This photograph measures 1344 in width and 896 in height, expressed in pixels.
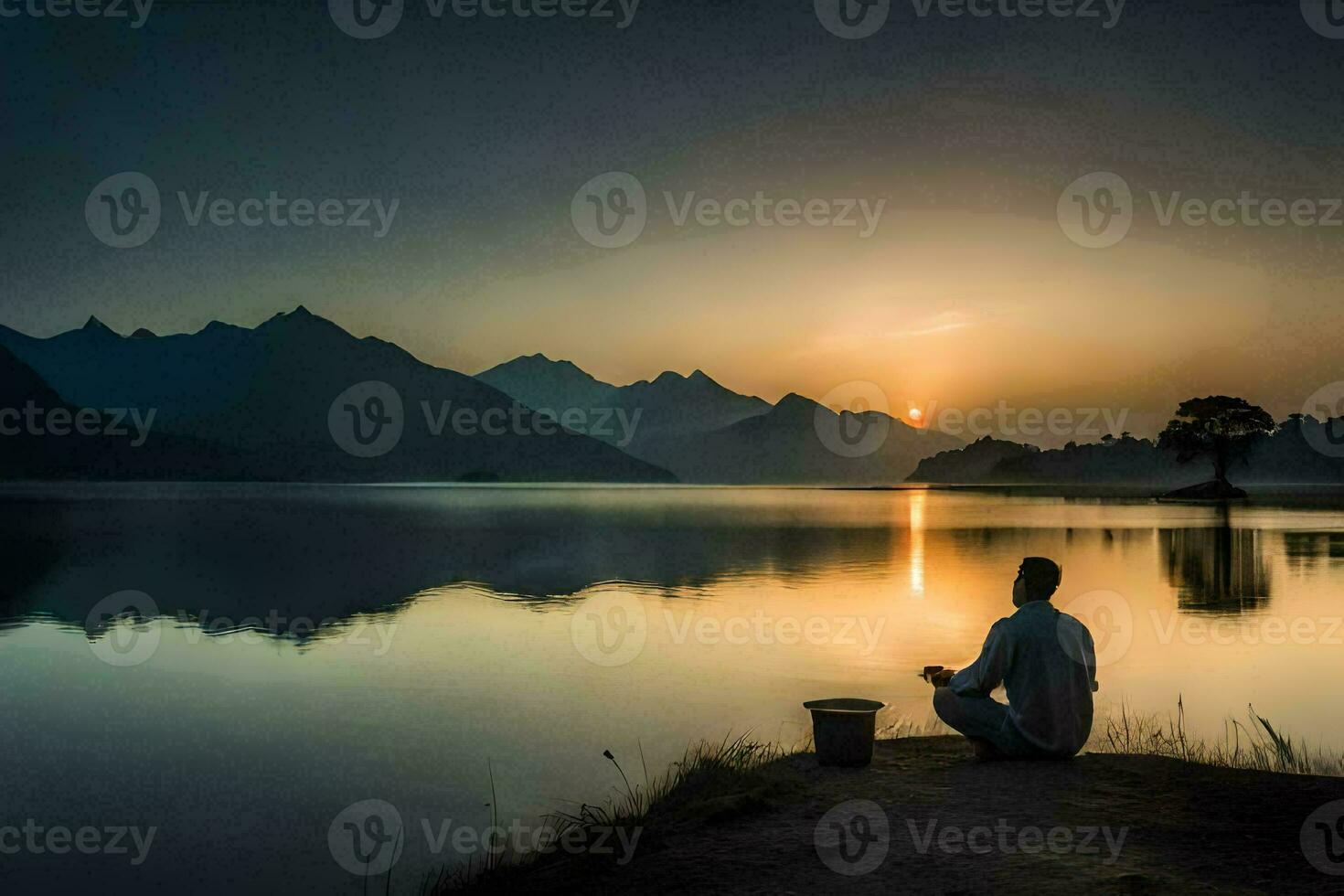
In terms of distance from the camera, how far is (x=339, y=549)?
160 ft

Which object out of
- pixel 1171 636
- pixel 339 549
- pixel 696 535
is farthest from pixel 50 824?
pixel 696 535

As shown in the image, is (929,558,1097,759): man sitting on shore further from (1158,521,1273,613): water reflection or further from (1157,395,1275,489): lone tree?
(1157,395,1275,489): lone tree

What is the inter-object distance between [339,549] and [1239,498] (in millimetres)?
114932
